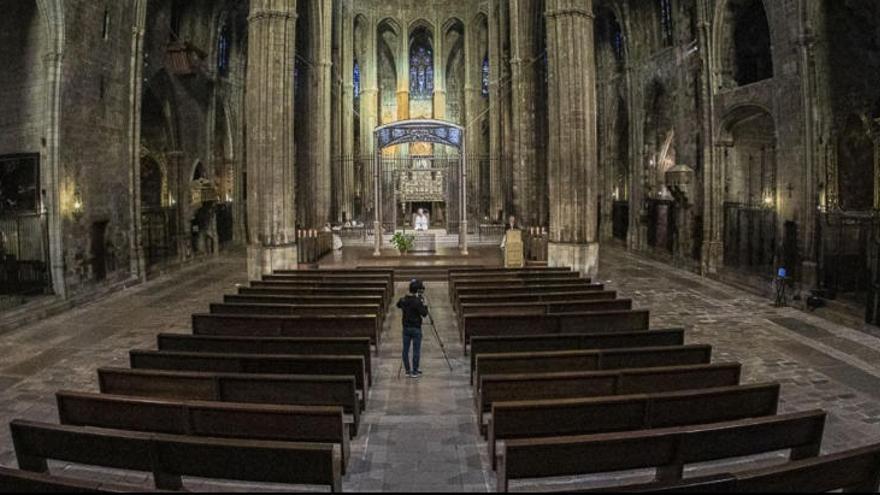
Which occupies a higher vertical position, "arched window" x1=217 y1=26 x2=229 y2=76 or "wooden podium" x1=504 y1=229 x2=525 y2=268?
"arched window" x1=217 y1=26 x2=229 y2=76

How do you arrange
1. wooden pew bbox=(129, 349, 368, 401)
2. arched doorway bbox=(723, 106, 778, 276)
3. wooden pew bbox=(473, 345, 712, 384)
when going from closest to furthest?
wooden pew bbox=(473, 345, 712, 384) < wooden pew bbox=(129, 349, 368, 401) < arched doorway bbox=(723, 106, 778, 276)

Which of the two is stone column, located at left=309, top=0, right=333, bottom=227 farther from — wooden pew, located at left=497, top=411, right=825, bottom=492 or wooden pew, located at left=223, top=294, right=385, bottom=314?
wooden pew, located at left=497, top=411, right=825, bottom=492

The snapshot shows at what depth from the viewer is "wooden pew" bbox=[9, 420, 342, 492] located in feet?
15.1

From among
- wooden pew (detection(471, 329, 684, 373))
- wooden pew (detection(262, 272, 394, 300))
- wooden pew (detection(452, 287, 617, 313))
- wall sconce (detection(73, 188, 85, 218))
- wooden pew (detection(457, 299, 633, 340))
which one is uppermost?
wall sconce (detection(73, 188, 85, 218))

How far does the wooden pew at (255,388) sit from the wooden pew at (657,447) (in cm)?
226

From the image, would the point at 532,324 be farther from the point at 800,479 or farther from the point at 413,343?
the point at 800,479

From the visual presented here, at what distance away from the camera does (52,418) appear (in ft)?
26.4

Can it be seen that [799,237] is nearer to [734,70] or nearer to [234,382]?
[734,70]

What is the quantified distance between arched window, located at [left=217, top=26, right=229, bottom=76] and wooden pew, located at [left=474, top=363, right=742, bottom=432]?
29962mm

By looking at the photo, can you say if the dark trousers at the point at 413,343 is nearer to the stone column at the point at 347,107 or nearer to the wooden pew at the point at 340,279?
the wooden pew at the point at 340,279

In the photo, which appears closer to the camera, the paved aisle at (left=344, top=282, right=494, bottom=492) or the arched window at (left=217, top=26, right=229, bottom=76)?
the paved aisle at (left=344, top=282, right=494, bottom=492)

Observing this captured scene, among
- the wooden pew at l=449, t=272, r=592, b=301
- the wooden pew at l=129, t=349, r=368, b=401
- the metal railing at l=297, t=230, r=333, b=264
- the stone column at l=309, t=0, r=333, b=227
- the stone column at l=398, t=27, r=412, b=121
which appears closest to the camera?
the wooden pew at l=129, t=349, r=368, b=401

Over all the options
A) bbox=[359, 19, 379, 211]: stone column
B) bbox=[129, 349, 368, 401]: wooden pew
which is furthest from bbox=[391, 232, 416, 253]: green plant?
bbox=[359, 19, 379, 211]: stone column

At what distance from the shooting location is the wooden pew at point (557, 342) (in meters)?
8.37
